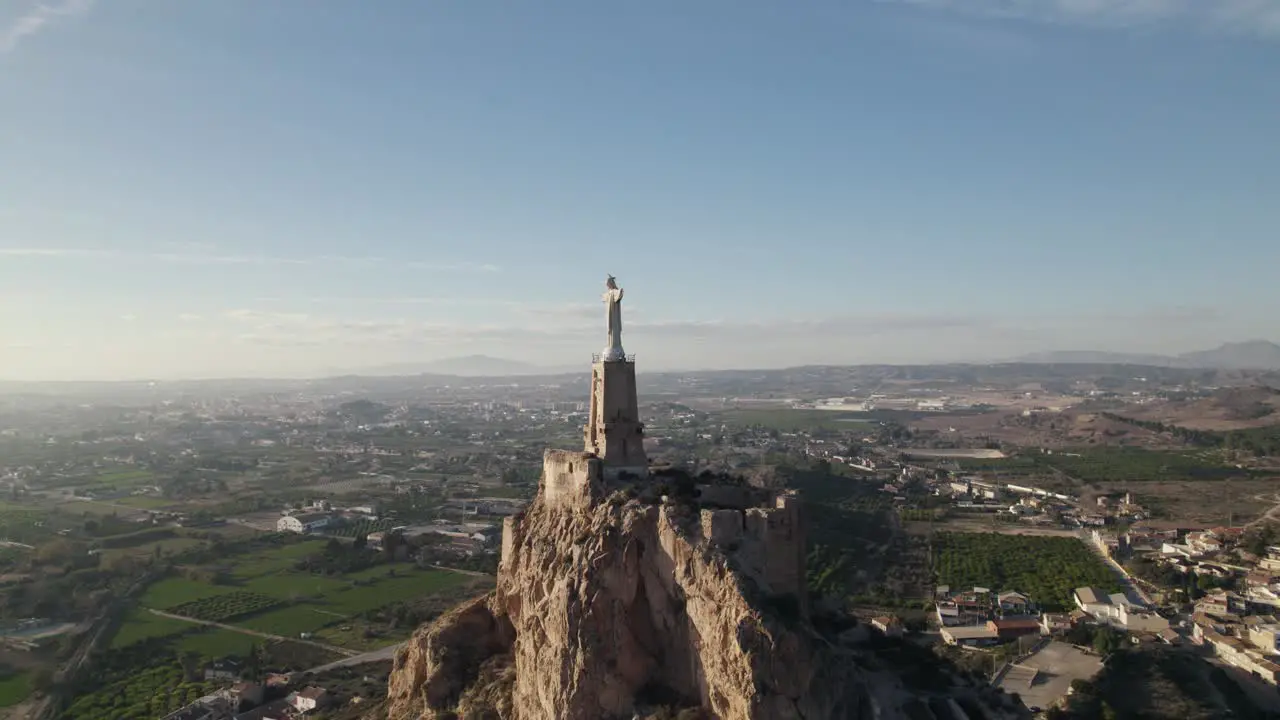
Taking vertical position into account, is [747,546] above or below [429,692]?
above

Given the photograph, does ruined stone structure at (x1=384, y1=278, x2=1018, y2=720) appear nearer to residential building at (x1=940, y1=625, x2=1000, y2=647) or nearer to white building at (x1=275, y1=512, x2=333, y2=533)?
residential building at (x1=940, y1=625, x2=1000, y2=647)

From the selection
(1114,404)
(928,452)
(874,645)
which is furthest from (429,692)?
(1114,404)

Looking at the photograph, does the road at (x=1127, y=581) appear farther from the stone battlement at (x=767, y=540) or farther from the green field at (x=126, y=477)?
the green field at (x=126, y=477)

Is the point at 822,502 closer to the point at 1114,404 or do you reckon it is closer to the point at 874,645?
the point at 874,645

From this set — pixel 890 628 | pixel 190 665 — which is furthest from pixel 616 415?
pixel 190 665

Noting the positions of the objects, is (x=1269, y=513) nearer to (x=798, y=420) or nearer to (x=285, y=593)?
(x=285, y=593)

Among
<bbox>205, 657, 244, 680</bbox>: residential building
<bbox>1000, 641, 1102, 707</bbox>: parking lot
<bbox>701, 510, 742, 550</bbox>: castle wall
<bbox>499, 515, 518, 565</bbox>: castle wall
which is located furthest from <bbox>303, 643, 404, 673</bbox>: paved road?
<bbox>1000, 641, 1102, 707</bbox>: parking lot
